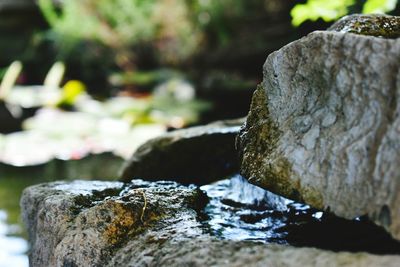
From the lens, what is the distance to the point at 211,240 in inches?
58.6

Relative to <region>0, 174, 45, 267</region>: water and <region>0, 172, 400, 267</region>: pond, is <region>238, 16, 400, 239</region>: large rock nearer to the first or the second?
<region>0, 172, 400, 267</region>: pond

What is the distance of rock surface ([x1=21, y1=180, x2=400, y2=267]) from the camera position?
1.33 metres

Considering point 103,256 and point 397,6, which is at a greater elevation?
point 397,6

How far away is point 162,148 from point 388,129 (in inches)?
68.8

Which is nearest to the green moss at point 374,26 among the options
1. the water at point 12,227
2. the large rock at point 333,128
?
the large rock at point 333,128

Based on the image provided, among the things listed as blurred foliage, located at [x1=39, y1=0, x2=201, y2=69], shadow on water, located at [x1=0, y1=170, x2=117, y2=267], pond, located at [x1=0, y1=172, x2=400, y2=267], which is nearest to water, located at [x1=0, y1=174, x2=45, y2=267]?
shadow on water, located at [x1=0, y1=170, x2=117, y2=267]

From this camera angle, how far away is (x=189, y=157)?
9.37ft

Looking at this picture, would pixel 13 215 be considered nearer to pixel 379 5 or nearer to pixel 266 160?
pixel 266 160

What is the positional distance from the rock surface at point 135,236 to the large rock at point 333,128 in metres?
0.18

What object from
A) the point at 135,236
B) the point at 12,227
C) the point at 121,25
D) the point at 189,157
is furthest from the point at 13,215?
the point at 121,25

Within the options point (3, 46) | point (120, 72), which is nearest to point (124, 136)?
point (120, 72)

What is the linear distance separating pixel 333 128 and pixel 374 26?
0.56 metres

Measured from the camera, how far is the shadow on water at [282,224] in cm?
158

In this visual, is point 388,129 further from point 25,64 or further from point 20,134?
point 25,64
